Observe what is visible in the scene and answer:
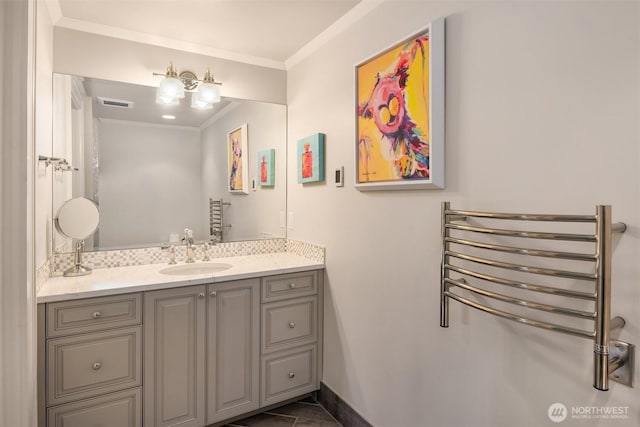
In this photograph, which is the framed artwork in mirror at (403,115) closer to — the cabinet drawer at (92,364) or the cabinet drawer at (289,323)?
the cabinet drawer at (289,323)

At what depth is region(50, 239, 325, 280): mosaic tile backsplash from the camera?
2.02m

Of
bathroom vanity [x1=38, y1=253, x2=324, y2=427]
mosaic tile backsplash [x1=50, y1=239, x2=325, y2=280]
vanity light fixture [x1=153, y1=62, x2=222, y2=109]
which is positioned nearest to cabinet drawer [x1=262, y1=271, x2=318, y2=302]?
bathroom vanity [x1=38, y1=253, x2=324, y2=427]

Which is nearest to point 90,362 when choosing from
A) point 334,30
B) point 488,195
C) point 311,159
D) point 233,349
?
→ point 233,349

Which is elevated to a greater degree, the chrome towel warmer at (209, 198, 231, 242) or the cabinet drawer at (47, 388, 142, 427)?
the chrome towel warmer at (209, 198, 231, 242)

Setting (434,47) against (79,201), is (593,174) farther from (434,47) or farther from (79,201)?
(79,201)

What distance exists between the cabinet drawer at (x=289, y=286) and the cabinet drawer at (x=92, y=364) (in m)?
0.70

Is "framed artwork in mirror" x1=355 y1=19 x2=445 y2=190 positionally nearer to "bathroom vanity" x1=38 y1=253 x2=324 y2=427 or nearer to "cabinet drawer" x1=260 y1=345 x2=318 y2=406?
"bathroom vanity" x1=38 y1=253 x2=324 y2=427

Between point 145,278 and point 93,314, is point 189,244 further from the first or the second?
point 93,314

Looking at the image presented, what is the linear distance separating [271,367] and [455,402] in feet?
3.69

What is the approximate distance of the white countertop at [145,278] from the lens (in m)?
Result: 1.64

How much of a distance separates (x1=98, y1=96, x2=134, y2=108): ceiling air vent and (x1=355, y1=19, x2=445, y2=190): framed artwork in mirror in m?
1.46

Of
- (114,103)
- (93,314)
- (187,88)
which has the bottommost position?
(93,314)

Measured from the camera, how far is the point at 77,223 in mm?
1968

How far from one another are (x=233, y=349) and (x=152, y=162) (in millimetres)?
1321
